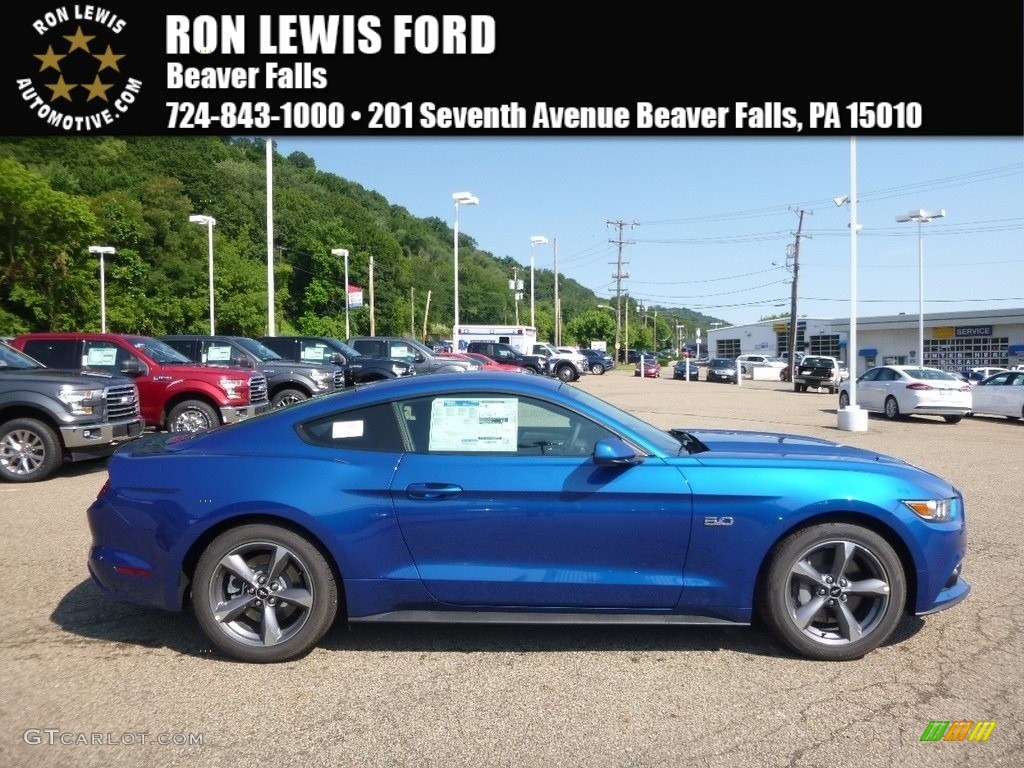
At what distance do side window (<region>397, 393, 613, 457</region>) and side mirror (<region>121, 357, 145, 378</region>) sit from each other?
9.10m

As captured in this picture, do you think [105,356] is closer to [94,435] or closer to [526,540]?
[94,435]

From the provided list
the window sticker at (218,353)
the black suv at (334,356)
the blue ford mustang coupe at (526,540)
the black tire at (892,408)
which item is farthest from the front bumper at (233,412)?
the black tire at (892,408)

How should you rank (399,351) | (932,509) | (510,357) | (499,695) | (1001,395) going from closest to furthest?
(499,695) → (932,509) → (1001,395) → (399,351) → (510,357)

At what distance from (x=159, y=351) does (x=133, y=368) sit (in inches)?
56.7

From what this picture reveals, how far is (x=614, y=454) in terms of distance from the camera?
3.88 meters

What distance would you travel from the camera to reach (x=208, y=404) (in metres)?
12.3

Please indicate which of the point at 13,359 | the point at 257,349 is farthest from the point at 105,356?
the point at 257,349

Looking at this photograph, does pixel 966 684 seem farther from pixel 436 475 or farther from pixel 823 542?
pixel 436 475

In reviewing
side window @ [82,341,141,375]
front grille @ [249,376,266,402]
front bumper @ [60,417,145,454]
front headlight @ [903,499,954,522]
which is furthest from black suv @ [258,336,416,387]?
front headlight @ [903,499,954,522]

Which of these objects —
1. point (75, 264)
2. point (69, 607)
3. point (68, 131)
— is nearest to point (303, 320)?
point (75, 264)

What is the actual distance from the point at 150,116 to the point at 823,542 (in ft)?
35.0

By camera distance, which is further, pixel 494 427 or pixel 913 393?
pixel 913 393

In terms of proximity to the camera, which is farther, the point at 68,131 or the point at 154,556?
the point at 68,131

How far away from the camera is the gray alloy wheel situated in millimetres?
19812
